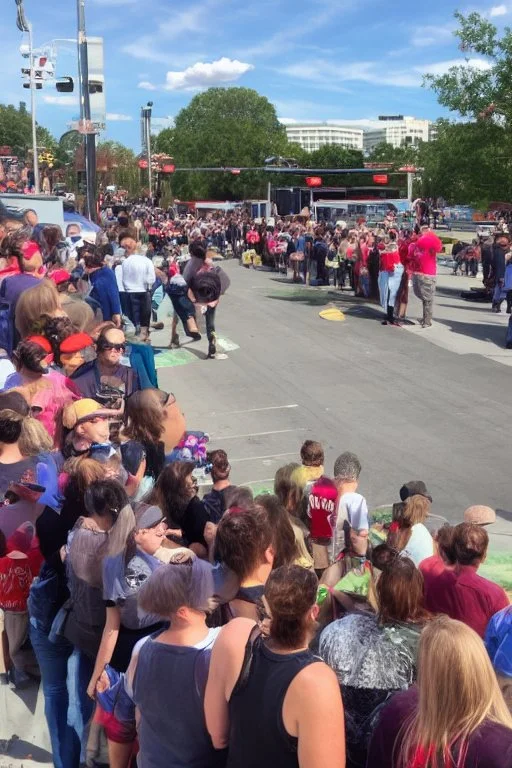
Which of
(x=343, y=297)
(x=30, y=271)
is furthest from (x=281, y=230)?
(x=30, y=271)

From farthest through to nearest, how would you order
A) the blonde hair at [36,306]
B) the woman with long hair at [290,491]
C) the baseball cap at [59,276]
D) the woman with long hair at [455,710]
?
the baseball cap at [59,276]
the blonde hair at [36,306]
the woman with long hair at [290,491]
the woman with long hair at [455,710]

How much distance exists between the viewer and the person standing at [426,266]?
15453mm

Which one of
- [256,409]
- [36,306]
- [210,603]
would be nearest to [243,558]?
[210,603]

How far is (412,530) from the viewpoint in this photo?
494cm

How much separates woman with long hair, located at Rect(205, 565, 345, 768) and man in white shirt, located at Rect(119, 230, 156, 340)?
9.15m

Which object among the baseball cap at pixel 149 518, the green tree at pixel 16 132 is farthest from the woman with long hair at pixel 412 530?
the green tree at pixel 16 132

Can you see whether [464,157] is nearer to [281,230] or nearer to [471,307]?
[471,307]

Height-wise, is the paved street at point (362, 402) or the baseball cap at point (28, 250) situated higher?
the baseball cap at point (28, 250)

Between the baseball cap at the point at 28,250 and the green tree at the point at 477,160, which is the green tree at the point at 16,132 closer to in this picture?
the green tree at the point at 477,160

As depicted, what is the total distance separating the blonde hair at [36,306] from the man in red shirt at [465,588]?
3895mm

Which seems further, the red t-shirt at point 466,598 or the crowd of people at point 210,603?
the red t-shirt at point 466,598

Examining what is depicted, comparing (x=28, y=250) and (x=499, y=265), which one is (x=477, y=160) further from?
(x=28, y=250)

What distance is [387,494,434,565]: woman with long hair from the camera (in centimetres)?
484

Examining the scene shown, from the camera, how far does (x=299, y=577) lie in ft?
9.16
